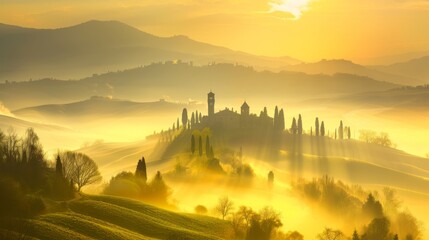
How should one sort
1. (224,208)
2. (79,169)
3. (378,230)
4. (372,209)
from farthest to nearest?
(372,209) → (224,208) → (79,169) → (378,230)

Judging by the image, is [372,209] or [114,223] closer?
[114,223]

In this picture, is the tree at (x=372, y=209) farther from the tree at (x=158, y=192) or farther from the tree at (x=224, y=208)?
the tree at (x=158, y=192)

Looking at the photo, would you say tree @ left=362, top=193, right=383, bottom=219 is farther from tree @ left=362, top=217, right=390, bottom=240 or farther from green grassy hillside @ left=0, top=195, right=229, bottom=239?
green grassy hillside @ left=0, top=195, right=229, bottom=239

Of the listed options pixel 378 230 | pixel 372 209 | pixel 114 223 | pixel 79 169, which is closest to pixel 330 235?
pixel 378 230

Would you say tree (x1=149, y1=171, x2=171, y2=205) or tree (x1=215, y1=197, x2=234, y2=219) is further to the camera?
tree (x1=215, y1=197, x2=234, y2=219)

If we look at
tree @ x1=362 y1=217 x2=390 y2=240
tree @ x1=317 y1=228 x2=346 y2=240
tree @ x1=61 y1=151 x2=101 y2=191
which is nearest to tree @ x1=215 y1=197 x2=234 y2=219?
tree @ x1=317 y1=228 x2=346 y2=240

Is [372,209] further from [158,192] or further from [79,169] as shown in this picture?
[79,169]
